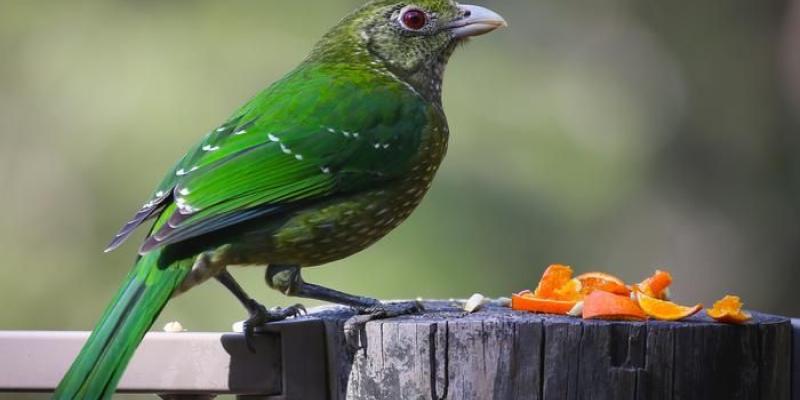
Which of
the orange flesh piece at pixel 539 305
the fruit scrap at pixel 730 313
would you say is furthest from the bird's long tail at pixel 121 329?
the fruit scrap at pixel 730 313

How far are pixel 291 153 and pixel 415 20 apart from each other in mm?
941

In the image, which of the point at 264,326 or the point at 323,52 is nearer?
the point at 264,326

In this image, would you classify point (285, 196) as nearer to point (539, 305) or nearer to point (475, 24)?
point (539, 305)

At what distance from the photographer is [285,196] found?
4180 mm

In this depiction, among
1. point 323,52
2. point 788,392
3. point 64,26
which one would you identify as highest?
point 64,26

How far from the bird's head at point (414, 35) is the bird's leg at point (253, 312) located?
104 cm

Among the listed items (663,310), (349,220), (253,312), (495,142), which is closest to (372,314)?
(253,312)

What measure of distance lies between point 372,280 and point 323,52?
2.99m

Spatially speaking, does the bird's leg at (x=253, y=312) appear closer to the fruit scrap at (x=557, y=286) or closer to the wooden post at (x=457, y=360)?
the wooden post at (x=457, y=360)

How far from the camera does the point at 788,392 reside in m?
3.61

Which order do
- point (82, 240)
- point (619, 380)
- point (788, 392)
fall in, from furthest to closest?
point (82, 240) → point (788, 392) → point (619, 380)

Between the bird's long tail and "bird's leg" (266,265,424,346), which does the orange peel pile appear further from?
the bird's long tail

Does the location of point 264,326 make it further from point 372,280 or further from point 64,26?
point 64,26

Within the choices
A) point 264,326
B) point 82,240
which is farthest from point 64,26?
point 264,326
